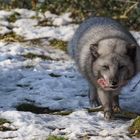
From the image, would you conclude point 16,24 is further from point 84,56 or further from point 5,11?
point 84,56

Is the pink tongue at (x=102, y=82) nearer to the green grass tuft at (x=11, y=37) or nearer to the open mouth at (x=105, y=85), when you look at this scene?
the open mouth at (x=105, y=85)

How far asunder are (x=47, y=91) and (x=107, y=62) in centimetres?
205

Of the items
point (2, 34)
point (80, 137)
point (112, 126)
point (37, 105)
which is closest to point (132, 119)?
point (112, 126)

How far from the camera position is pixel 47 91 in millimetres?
8141

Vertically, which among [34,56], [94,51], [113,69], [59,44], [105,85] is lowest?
[34,56]

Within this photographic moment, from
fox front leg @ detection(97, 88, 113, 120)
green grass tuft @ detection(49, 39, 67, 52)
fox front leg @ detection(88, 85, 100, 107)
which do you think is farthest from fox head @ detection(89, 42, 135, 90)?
green grass tuft @ detection(49, 39, 67, 52)

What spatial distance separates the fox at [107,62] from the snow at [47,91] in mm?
330

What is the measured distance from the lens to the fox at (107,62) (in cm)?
631

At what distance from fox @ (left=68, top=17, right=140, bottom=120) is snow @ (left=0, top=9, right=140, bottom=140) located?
1.08 ft

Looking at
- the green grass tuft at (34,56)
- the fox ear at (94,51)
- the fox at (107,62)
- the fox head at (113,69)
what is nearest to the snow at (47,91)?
the green grass tuft at (34,56)

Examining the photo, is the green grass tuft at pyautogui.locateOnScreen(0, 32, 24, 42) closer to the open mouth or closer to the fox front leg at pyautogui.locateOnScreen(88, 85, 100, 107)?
the fox front leg at pyautogui.locateOnScreen(88, 85, 100, 107)

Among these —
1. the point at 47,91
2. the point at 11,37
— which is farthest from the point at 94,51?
the point at 11,37

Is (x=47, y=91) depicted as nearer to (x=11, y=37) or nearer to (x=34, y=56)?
(x=34, y=56)

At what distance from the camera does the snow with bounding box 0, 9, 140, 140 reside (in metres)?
5.76
